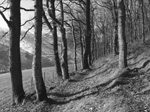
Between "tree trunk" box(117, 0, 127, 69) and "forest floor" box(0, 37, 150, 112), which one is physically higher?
"tree trunk" box(117, 0, 127, 69)

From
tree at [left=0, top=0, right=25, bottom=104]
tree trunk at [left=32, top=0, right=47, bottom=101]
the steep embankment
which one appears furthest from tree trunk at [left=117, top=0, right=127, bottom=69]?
tree at [left=0, top=0, right=25, bottom=104]

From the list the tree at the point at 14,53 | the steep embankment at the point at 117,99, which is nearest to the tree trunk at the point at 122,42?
the steep embankment at the point at 117,99

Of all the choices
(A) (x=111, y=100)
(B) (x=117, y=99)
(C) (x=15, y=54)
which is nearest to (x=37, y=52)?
(C) (x=15, y=54)

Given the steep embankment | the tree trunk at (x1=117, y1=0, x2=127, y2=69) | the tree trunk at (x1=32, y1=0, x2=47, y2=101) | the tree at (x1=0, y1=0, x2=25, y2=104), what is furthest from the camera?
the tree trunk at (x1=117, y1=0, x2=127, y2=69)

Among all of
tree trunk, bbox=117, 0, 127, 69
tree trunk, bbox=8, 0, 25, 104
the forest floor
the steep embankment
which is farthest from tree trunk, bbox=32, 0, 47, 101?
tree trunk, bbox=117, 0, 127, 69

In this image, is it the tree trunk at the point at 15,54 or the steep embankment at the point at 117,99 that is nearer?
the steep embankment at the point at 117,99

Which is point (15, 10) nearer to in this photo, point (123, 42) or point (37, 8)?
point (37, 8)

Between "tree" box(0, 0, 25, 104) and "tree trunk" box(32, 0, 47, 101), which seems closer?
"tree trunk" box(32, 0, 47, 101)

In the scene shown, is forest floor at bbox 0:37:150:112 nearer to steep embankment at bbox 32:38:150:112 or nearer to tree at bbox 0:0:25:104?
steep embankment at bbox 32:38:150:112

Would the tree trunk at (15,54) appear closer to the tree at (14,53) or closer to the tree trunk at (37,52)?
the tree at (14,53)

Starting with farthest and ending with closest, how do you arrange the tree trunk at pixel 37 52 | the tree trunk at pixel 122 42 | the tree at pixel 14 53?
the tree trunk at pixel 122 42
the tree at pixel 14 53
the tree trunk at pixel 37 52

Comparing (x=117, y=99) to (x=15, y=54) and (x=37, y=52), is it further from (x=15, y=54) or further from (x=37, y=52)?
(x=15, y=54)

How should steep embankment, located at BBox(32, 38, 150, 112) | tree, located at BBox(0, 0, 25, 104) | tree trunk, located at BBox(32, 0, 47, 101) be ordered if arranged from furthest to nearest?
1. tree, located at BBox(0, 0, 25, 104)
2. tree trunk, located at BBox(32, 0, 47, 101)
3. steep embankment, located at BBox(32, 38, 150, 112)

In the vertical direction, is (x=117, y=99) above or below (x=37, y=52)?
below
